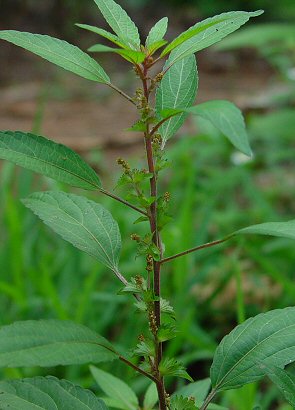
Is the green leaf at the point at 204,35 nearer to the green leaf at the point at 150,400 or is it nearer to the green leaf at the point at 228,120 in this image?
the green leaf at the point at 228,120

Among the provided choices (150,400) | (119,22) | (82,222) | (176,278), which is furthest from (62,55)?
(176,278)

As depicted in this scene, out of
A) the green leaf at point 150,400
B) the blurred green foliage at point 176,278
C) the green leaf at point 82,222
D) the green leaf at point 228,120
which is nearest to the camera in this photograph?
the green leaf at point 228,120

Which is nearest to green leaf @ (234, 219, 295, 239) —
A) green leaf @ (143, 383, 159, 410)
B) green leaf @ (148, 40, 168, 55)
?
green leaf @ (148, 40, 168, 55)

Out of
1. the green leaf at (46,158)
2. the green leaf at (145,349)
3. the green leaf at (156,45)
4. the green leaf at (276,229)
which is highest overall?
the green leaf at (156,45)

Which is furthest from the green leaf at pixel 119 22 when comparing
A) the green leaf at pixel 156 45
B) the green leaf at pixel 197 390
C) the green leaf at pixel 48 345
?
the green leaf at pixel 197 390

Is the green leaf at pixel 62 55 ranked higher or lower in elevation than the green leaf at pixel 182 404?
higher

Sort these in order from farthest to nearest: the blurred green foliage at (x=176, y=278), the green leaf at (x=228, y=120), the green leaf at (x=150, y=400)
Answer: the blurred green foliage at (x=176, y=278) < the green leaf at (x=150, y=400) < the green leaf at (x=228, y=120)

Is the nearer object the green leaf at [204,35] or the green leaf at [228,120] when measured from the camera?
the green leaf at [228,120]
